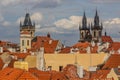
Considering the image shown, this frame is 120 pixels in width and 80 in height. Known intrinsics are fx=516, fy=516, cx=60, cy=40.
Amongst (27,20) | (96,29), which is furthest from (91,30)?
(27,20)

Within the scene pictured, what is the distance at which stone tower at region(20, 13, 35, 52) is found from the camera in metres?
130

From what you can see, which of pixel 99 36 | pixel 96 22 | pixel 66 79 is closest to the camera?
pixel 66 79

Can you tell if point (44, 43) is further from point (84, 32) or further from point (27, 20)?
point (84, 32)

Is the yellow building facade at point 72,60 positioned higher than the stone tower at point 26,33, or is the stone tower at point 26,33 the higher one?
the stone tower at point 26,33

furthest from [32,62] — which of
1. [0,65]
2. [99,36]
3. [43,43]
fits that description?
[99,36]

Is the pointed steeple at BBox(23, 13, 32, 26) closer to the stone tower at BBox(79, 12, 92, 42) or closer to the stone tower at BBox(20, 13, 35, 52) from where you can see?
the stone tower at BBox(20, 13, 35, 52)

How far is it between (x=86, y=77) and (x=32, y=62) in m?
15.7

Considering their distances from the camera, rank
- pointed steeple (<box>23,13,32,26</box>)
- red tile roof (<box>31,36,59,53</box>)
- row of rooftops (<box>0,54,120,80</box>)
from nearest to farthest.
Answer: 1. row of rooftops (<box>0,54,120,80</box>)
2. red tile roof (<box>31,36,59,53</box>)
3. pointed steeple (<box>23,13,32,26</box>)

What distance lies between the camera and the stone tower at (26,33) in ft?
425

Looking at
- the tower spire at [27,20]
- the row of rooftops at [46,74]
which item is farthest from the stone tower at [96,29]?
the row of rooftops at [46,74]

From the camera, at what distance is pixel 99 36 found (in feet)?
536

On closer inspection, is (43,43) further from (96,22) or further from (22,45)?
(96,22)

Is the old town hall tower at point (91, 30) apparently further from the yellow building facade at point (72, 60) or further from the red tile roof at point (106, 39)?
the yellow building facade at point (72, 60)

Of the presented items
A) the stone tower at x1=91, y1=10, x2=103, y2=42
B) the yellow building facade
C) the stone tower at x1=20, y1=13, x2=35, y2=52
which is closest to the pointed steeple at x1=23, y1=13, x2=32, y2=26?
the stone tower at x1=20, y1=13, x2=35, y2=52
